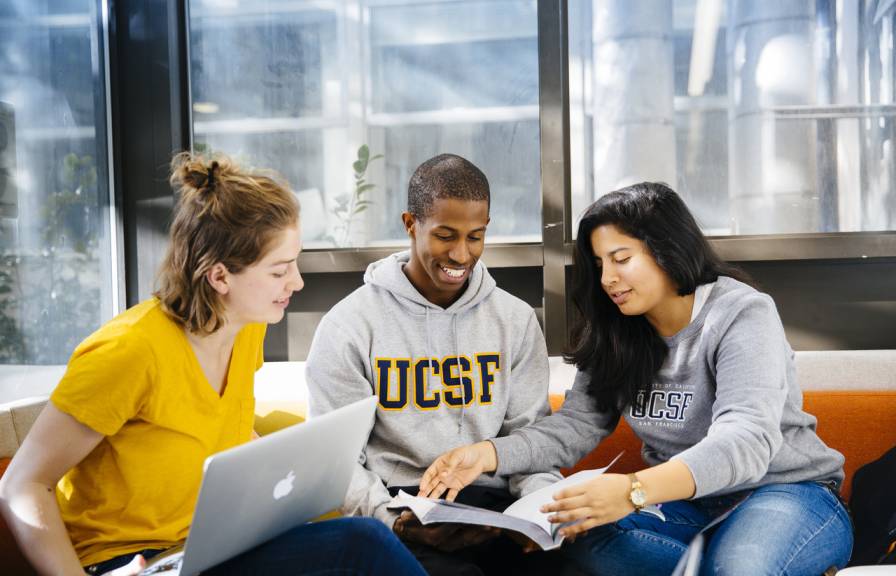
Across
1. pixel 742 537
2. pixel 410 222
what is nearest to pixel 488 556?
pixel 742 537

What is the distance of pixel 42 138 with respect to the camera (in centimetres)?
243

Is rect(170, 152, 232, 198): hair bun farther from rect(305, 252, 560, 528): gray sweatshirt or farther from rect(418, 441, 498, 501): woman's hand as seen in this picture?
rect(418, 441, 498, 501): woman's hand

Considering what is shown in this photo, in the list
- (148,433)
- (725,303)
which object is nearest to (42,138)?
(148,433)

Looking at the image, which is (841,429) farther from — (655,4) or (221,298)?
(221,298)

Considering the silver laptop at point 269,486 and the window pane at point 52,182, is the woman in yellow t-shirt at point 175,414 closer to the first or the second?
the silver laptop at point 269,486

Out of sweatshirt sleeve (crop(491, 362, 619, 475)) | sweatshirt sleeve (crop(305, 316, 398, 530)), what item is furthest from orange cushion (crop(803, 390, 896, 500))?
sweatshirt sleeve (crop(305, 316, 398, 530))

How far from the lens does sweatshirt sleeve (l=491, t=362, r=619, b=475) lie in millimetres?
1757

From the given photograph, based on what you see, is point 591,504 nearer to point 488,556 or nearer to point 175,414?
point 488,556

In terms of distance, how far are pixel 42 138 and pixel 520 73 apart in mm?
1515

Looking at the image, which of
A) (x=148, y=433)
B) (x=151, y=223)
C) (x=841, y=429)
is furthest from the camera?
(x=151, y=223)

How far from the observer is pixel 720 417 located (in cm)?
155

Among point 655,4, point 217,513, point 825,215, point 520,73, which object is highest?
point 655,4

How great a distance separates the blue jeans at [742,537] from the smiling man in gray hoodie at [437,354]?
169 mm

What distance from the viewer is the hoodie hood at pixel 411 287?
6.17 feet
